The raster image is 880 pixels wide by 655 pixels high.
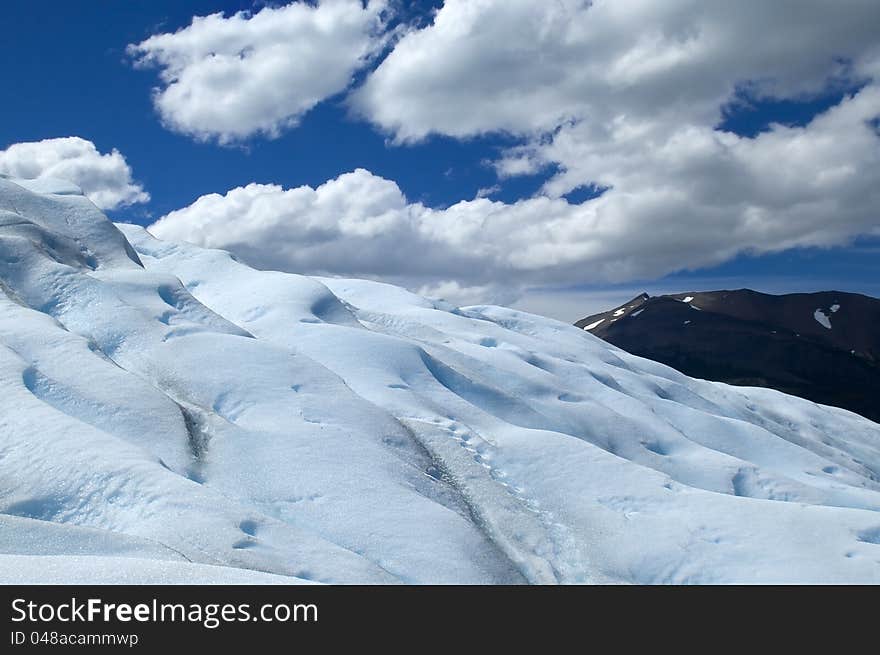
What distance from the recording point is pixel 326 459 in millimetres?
20266

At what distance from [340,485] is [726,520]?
12.2m

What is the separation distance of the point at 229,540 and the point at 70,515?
375 centimetres

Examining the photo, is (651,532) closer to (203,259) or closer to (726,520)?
(726,520)

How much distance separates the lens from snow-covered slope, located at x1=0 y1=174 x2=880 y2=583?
606 inches

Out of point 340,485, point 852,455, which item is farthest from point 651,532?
point 852,455

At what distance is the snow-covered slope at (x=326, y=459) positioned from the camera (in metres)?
15.4

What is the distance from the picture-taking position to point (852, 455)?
1789 inches
